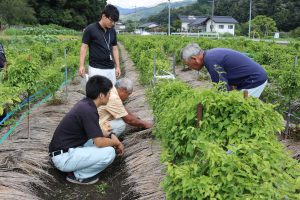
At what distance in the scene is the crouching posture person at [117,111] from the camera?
4887mm

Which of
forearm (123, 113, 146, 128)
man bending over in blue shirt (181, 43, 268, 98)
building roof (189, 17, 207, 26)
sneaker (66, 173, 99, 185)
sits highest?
building roof (189, 17, 207, 26)

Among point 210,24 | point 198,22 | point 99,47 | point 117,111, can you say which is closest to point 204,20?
point 198,22

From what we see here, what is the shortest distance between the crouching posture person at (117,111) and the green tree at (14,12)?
39915 mm

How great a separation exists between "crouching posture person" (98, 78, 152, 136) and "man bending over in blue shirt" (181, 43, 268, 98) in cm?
141

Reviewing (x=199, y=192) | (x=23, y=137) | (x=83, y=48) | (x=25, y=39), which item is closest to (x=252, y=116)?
(x=199, y=192)

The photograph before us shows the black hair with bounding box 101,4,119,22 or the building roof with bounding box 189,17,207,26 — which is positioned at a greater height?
the building roof with bounding box 189,17,207,26

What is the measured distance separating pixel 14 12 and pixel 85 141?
42.0 metres

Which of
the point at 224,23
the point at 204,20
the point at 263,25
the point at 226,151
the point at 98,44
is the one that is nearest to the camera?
the point at 226,151

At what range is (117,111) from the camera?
494 cm

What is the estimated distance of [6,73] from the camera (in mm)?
5859

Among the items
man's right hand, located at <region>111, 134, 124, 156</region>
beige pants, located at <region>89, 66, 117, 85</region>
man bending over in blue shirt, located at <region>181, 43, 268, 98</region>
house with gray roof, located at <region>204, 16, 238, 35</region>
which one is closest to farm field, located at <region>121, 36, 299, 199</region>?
man bending over in blue shirt, located at <region>181, 43, 268, 98</region>

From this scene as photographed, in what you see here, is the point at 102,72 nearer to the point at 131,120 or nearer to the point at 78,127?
the point at 131,120

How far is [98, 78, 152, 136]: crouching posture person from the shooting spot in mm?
4887

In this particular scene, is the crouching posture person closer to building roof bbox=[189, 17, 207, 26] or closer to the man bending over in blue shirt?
the man bending over in blue shirt
